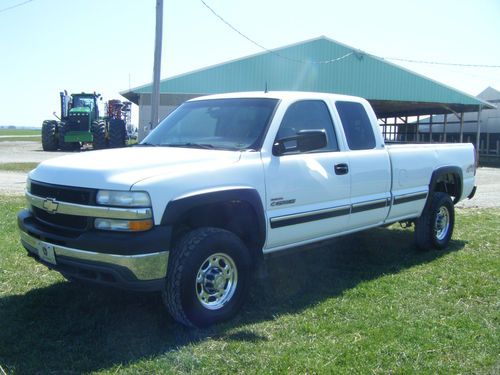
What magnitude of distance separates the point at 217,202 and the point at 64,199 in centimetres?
117

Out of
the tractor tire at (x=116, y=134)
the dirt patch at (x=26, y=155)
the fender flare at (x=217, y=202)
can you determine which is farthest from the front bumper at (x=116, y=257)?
the tractor tire at (x=116, y=134)

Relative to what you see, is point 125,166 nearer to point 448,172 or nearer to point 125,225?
point 125,225

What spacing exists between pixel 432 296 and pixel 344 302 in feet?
3.06

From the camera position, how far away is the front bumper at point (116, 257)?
144 inches

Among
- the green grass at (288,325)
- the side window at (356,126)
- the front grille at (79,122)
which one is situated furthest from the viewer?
the front grille at (79,122)

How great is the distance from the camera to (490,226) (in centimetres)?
877

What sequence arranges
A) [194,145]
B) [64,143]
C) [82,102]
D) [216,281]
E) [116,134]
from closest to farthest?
[216,281]
[194,145]
[116,134]
[64,143]
[82,102]

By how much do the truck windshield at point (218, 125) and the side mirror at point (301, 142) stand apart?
187 millimetres

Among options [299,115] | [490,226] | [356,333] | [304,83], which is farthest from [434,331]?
[304,83]

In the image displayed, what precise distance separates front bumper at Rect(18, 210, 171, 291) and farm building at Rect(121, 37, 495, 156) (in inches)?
792

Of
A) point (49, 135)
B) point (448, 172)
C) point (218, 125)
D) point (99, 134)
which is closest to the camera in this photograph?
point (218, 125)

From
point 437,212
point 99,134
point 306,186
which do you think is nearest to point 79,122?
point 99,134

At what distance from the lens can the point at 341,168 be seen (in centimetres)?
525

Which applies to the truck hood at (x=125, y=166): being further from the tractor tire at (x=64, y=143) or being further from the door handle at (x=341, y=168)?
the tractor tire at (x=64, y=143)
